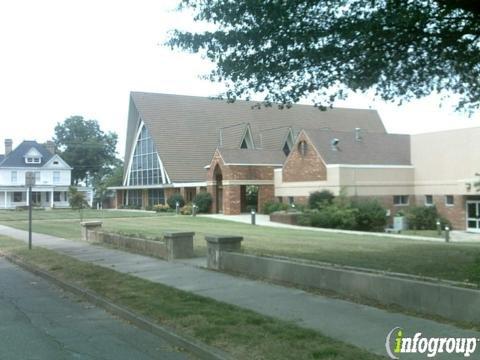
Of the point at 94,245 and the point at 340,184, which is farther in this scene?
the point at 340,184

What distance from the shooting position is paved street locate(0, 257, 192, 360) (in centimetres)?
729

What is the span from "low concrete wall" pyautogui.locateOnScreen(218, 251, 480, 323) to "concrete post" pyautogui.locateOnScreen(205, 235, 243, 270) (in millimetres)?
1076

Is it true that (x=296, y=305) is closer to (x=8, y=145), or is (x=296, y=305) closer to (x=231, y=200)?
(x=231, y=200)

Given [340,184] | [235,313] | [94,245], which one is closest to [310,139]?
[340,184]

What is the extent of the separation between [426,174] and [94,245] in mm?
30838

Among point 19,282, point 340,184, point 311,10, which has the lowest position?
point 19,282

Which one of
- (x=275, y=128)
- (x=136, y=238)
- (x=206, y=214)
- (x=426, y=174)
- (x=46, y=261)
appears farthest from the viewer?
(x=275, y=128)

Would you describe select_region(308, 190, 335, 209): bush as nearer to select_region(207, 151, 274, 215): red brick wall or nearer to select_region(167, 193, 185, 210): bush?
select_region(207, 151, 274, 215): red brick wall

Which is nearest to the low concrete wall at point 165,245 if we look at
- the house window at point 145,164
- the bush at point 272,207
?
the bush at point 272,207

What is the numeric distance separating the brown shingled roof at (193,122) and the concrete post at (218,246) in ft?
146

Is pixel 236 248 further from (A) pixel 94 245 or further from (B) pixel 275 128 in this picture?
(B) pixel 275 128

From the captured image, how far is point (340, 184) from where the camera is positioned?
4159 cm

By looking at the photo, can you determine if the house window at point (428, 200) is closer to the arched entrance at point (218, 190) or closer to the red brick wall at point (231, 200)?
the red brick wall at point (231, 200)

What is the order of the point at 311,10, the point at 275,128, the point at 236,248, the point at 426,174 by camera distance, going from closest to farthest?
the point at 311,10 → the point at 236,248 → the point at 426,174 → the point at 275,128
